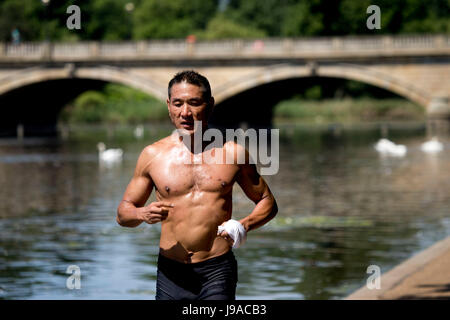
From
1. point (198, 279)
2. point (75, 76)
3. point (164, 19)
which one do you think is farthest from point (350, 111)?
point (198, 279)

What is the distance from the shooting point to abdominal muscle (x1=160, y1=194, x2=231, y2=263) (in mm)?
5289

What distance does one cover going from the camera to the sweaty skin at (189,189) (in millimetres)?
5266

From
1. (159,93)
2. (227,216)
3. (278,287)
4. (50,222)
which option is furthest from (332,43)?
(227,216)

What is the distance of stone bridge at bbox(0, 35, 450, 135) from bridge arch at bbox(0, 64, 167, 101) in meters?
0.06

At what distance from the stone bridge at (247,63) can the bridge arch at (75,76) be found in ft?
0.20

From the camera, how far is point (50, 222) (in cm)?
1830

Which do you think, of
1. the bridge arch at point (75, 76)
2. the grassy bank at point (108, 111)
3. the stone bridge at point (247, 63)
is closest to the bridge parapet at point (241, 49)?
the stone bridge at point (247, 63)

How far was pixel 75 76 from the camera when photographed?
58.2 meters

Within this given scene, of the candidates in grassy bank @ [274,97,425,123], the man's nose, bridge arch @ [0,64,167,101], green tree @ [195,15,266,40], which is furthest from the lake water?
green tree @ [195,15,266,40]

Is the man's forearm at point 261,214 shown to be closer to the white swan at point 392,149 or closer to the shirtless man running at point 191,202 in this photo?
the shirtless man running at point 191,202

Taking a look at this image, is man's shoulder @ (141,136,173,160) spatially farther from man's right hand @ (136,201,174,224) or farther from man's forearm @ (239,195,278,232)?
man's forearm @ (239,195,278,232)

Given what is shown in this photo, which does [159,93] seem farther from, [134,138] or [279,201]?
[279,201]

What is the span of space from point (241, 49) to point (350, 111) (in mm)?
31700

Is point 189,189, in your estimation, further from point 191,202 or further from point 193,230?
point 193,230
